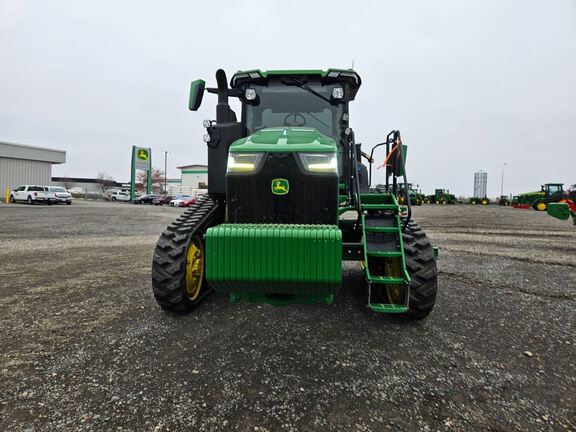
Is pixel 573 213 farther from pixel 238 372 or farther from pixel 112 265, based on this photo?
pixel 112 265

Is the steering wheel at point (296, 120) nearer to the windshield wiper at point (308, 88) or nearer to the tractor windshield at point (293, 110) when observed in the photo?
the tractor windshield at point (293, 110)

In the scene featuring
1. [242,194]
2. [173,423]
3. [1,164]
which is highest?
[1,164]

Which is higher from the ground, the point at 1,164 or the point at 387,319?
the point at 1,164

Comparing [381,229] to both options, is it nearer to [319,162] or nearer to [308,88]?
[319,162]

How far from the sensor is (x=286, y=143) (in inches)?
124

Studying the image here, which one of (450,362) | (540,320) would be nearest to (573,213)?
(540,320)

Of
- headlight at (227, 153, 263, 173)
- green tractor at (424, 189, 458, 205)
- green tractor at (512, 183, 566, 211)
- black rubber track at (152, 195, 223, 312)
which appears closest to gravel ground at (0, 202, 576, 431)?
black rubber track at (152, 195, 223, 312)

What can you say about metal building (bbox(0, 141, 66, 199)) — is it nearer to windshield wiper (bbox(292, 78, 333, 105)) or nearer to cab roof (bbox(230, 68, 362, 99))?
cab roof (bbox(230, 68, 362, 99))

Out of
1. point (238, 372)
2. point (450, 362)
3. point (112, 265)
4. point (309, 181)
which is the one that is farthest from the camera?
point (112, 265)

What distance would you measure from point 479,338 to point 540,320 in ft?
3.35

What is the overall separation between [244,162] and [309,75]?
164 centimetres

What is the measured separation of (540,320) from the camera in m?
3.63

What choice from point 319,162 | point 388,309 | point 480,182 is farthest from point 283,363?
point 480,182

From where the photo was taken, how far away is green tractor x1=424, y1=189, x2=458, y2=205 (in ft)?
142
